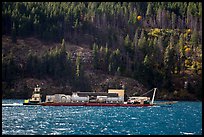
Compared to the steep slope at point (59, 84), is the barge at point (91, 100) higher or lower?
lower

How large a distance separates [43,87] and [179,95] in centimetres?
6049

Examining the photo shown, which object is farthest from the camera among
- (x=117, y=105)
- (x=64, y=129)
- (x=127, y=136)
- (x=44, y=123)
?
(x=117, y=105)

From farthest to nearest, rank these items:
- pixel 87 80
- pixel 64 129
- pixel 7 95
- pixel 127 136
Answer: pixel 87 80, pixel 7 95, pixel 64 129, pixel 127 136

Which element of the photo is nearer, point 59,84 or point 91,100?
point 91,100

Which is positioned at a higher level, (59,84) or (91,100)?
(59,84)

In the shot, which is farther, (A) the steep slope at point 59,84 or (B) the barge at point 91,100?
(A) the steep slope at point 59,84

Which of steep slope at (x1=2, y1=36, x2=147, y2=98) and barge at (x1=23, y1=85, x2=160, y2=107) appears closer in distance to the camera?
barge at (x1=23, y1=85, x2=160, y2=107)

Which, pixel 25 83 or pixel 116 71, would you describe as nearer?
pixel 25 83

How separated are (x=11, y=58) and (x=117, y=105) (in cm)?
6298

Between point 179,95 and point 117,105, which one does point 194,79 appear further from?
point 117,105

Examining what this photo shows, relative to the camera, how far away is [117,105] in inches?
5846

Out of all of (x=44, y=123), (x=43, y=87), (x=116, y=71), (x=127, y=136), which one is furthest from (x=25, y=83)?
(x=127, y=136)

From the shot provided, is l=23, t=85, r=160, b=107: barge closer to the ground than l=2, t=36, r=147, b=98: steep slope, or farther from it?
closer to the ground

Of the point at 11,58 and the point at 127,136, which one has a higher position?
the point at 11,58
